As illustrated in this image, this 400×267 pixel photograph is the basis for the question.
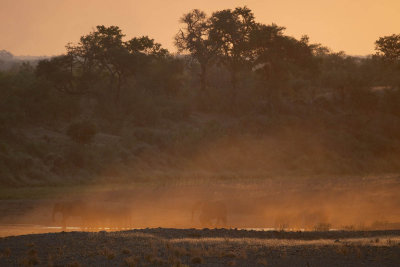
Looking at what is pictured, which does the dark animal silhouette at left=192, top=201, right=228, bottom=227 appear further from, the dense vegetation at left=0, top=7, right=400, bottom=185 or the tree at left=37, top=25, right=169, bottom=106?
the tree at left=37, top=25, right=169, bottom=106

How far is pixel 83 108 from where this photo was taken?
53406 mm

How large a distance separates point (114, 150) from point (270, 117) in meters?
22.8

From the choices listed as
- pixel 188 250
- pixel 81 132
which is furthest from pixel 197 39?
pixel 188 250

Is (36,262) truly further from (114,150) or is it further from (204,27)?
(204,27)

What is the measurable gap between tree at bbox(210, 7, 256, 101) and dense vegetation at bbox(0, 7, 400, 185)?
159 mm

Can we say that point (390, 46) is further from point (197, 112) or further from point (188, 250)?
point (188, 250)

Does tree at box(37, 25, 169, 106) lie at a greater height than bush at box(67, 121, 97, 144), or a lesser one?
greater

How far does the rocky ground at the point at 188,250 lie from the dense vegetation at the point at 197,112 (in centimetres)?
2091

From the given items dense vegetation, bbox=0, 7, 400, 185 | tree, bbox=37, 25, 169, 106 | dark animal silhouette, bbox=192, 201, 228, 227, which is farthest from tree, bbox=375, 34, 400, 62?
dark animal silhouette, bbox=192, 201, 228, 227

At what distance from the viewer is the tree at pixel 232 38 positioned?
66188mm

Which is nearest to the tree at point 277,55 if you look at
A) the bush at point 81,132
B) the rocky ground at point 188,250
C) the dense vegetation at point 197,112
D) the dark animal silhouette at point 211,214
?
the dense vegetation at point 197,112

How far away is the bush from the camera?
43.3 meters

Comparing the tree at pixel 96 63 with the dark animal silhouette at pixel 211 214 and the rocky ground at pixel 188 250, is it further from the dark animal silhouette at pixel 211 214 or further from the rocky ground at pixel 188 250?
the rocky ground at pixel 188 250

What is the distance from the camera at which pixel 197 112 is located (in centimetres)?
6347
